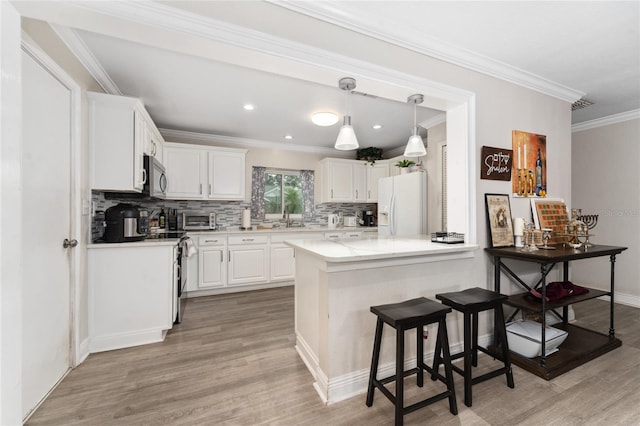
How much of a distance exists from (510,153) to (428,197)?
57.6 inches

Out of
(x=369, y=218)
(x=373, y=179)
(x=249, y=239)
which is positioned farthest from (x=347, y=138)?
(x=369, y=218)

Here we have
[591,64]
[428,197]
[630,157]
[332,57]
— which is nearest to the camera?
[332,57]

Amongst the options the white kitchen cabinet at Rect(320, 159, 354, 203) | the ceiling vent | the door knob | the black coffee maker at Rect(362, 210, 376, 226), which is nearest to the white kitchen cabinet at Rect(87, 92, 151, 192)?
the door knob

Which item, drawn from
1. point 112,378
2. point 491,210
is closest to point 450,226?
point 491,210

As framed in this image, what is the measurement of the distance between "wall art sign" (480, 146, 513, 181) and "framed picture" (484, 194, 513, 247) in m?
0.18

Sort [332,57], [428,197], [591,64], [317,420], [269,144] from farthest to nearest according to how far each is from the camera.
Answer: [269,144] → [428,197] → [591,64] → [332,57] → [317,420]

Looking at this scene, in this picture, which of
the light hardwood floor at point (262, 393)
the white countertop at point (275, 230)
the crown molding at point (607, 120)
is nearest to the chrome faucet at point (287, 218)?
the white countertop at point (275, 230)

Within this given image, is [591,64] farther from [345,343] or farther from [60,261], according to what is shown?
[60,261]

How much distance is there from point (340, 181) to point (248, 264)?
2262mm

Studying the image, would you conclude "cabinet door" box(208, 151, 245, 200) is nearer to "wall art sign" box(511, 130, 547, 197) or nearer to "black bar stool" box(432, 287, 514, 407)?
"black bar stool" box(432, 287, 514, 407)

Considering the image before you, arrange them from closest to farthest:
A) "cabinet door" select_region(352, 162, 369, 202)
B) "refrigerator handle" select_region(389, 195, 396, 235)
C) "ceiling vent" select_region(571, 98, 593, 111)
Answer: "ceiling vent" select_region(571, 98, 593, 111) → "refrigerator handle" select_region(389, 195, 396, 235) → "cabinet door" select_region(352, 162, 369, 202)

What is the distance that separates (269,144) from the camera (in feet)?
15.9

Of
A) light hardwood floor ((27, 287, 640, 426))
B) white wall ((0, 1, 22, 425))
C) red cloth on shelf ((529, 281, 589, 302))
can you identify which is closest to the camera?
white wall ((0, 1, 22, 425))

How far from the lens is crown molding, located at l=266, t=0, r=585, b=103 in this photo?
169 cm
